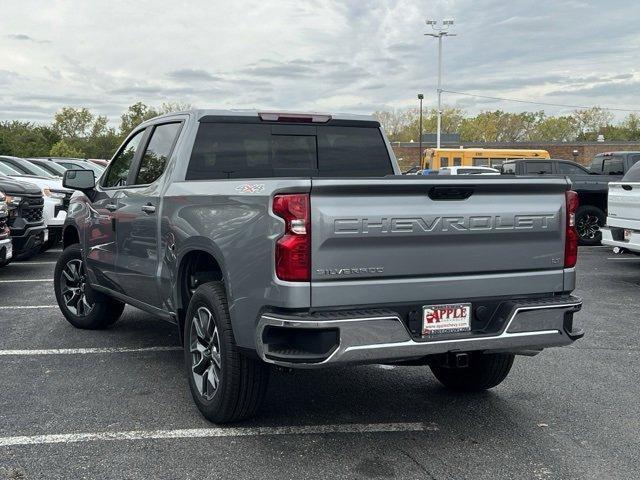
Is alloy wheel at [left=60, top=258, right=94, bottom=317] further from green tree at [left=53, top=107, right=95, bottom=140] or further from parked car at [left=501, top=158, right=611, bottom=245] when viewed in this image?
green tree at [left=53, top=107, right=95, bottom=140]

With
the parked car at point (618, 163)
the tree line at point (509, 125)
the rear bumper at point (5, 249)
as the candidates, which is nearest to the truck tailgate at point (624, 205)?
the parked car at point (618, 163)

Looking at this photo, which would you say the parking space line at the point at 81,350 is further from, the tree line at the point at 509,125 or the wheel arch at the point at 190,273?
the tree line at the point at 509,125

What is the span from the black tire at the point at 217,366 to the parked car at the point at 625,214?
23.2 ft

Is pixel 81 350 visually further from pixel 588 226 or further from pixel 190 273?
pixel 588 226

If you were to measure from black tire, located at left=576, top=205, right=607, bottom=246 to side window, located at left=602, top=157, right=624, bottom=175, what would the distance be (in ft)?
5.73

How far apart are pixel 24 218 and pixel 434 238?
811cm

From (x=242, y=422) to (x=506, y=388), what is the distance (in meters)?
1.98

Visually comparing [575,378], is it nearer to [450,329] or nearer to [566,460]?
[566,460]

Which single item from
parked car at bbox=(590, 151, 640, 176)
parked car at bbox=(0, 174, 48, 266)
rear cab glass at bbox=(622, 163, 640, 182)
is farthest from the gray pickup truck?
parked car at bbox=(590, 151, 640, 176)

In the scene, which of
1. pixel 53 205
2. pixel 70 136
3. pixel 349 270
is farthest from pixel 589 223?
pixel 70 136

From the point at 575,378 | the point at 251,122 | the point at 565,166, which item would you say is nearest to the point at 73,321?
the point at 251,122

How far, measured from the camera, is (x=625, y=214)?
9.87m

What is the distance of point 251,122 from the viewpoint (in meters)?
5.39

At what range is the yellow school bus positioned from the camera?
34062 millimetres
